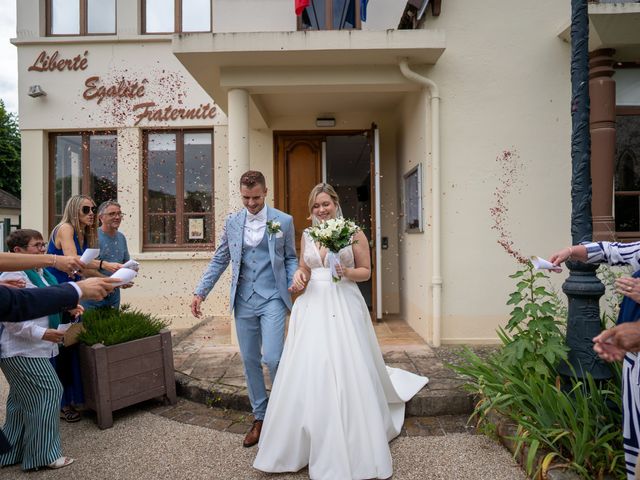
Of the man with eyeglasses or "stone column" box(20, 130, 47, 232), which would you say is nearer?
the man with eyeglasses

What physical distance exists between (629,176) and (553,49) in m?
1.96

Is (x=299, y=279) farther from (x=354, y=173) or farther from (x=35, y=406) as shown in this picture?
(x=354, y=173)

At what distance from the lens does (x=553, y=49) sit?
514cm

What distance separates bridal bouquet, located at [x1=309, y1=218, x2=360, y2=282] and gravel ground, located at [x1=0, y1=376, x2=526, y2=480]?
56.0 inches

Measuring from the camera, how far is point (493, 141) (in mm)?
5184

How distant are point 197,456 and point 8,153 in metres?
30.0

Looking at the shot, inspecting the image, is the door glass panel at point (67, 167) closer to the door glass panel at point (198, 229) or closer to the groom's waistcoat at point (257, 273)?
the door glass panel at point (198, 229)

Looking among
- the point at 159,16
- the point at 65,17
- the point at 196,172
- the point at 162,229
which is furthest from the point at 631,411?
the point at 65,17

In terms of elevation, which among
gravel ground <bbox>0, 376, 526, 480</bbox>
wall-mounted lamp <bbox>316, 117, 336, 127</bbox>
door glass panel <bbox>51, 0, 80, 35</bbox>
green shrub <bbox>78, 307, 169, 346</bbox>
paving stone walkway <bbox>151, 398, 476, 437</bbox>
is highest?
door glass panel <bbox>51, 0, 80, 35</bbox>

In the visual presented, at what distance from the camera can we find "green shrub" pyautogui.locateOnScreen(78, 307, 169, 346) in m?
3.71

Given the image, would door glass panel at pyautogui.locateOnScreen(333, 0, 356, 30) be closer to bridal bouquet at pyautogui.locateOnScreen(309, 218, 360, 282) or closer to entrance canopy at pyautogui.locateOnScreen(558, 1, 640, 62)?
entrance canopy at pyautogui.locateOnScreen(558, 1, 640, 62)

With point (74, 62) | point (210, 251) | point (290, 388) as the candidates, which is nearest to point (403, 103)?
point (210, 251)

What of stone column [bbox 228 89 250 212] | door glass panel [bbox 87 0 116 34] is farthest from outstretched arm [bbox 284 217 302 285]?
door glass panel [bbox 87 0 116 34]

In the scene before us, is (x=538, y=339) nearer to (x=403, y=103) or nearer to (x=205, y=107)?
(x=403, y=103)
